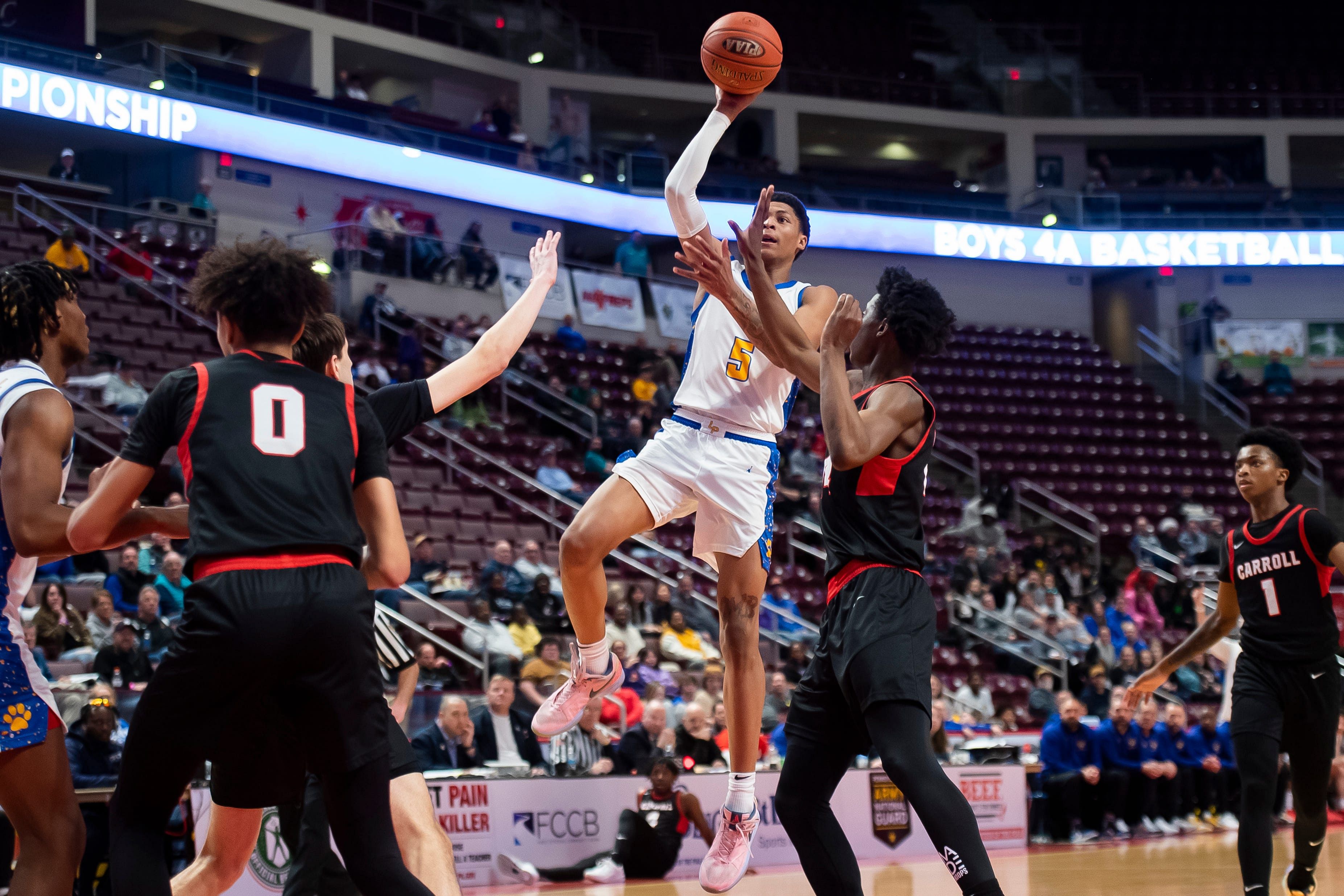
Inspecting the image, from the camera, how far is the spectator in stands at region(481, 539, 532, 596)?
44.3ft

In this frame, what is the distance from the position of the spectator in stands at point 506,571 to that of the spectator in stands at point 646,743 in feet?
9.28

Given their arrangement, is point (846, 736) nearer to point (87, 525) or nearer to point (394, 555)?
point (394, 555)

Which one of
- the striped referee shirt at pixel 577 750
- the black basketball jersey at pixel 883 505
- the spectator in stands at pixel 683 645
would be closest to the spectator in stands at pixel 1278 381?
the spectator in stands at pixel 683 645

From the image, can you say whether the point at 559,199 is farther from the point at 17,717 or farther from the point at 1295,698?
the point at 17,717

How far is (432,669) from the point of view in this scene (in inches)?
450

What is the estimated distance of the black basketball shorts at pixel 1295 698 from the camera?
5969 millimetres

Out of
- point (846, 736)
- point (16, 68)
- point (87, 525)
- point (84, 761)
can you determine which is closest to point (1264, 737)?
point (846, 736)

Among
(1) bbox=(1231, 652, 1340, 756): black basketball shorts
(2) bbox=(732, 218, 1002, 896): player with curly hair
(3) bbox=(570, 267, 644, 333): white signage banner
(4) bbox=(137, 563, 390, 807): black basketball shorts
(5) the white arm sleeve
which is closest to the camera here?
(4) bbox=(137, 563, 390, 807): black basketball shorts

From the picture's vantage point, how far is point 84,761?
8297 millimetres

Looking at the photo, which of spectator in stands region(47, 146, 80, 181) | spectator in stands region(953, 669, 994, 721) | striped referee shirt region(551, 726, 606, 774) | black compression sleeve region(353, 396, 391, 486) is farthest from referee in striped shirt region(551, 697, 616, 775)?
spectator in stands region(47, 146, 80, 181)

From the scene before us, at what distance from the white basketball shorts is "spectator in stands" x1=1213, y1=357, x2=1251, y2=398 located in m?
23.8

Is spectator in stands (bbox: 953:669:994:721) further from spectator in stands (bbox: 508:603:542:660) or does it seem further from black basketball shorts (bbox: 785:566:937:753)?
black basketball shorts (bbox: 785:566:937:753)

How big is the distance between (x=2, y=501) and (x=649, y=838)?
682cm

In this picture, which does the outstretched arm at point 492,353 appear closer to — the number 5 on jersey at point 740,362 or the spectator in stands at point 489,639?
the number 5 on jersey at point 740,362
